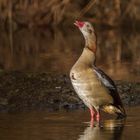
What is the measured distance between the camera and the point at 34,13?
3547 centimetres

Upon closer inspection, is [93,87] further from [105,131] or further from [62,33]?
[62,33]

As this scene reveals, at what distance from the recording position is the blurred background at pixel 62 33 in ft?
64.5

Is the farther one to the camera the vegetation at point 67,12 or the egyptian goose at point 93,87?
the vegetation at point 67,12

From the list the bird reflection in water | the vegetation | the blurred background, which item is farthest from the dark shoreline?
the vegetation

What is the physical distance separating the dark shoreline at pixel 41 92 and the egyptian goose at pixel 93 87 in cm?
152

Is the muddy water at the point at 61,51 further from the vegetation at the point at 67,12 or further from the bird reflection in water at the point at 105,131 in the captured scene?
the bird reflection in water at the point at 105,131

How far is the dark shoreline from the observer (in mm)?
12852

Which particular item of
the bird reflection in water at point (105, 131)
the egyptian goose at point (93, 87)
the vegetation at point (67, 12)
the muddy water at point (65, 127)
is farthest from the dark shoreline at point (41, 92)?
the vegetation at point (67, 12)

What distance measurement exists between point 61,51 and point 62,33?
10.0m

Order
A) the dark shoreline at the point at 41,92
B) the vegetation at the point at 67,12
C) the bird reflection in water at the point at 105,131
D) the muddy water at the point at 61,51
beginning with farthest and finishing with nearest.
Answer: the vegetation at the point at 67,12
the muddy water at the point at 61,51
the dark shoreline at the point at 41,92
the bird reflection in water at the point at 105,131

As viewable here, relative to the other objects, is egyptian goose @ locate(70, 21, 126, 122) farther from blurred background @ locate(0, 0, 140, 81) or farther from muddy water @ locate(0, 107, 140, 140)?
blurred background @ locate(0, 0, 140, 81)

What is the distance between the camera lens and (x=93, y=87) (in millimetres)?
11086

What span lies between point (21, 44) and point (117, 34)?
6536 mm

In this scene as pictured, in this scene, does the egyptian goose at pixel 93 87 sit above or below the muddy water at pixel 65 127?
above
